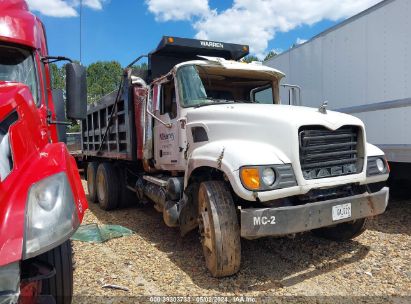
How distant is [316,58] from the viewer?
692 cm

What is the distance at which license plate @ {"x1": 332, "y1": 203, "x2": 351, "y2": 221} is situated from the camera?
379cm

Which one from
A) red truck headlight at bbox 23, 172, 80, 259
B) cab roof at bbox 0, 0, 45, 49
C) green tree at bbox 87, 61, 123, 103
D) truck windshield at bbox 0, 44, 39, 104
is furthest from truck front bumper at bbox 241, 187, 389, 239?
green tree at bbox 87, 61, 123, 103

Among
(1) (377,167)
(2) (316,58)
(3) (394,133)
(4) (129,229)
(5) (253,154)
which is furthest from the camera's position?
(2) (316,58)

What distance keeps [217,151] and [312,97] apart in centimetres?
374

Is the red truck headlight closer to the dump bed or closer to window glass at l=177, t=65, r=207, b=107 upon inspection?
window glass at l=177, t=65, r=207, b=107

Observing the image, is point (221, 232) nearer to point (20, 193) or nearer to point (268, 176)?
point (268, 176)

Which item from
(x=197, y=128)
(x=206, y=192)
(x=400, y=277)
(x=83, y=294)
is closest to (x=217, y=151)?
(x=206, y=192)

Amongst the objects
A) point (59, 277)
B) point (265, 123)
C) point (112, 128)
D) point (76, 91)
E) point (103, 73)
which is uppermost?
point (103, 73)

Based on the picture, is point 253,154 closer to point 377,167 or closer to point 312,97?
point 377,167

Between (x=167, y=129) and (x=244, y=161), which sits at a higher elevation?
(x=167, y=129)

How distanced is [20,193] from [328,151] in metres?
2.99

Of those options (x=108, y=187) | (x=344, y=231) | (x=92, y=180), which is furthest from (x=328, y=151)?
(x=92, y=180)

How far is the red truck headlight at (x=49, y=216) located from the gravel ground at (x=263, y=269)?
162cm

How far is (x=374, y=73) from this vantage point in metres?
5.67
